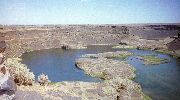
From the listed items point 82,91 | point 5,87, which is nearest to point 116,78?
point 82,91

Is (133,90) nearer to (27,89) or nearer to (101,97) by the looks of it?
(101,97)

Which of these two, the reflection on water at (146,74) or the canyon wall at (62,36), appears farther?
the canyon wall at (62,36)

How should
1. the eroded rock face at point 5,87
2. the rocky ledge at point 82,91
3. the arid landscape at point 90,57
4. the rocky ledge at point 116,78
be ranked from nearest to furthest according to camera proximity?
1. the eroded rock face at point 5,87
2. the rocky ledge at point 82,91
3. the arid landscape at point 90,57
4. the rocky ledge at point 116,78

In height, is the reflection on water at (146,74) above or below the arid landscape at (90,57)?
below

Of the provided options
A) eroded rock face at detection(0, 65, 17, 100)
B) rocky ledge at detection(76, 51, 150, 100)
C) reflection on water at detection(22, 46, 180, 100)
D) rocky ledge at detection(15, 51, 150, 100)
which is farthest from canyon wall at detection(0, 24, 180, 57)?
eroded rock face at detection(0, 65, 17, 100)

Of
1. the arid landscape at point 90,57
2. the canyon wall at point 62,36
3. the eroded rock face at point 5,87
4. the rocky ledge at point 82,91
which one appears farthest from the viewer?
the canyon wall at point 62,36

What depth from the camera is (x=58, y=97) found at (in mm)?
27797

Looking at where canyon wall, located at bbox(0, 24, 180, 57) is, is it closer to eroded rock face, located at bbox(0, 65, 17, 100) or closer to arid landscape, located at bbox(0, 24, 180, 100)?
arid landscape, located at bbox(0, 24, 180, 100)

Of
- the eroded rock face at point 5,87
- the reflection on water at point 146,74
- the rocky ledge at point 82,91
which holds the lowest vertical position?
the reflection on water at point 146,74

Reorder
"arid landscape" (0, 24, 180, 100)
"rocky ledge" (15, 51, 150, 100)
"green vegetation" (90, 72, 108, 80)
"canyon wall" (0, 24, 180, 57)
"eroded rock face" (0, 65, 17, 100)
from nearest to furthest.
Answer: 1. "eroded rock face" (0, 65, 17, 100)
2. "rocky ledge" (15, 51, 150, 100)
3. "arid landscape" (0, 24, 180, 100)
4. "green vegetation" (90, 72, 108, 80)
5. "canyon wall" (0, 24, 180, 57)

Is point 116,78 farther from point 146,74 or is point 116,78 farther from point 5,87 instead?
point 5,87

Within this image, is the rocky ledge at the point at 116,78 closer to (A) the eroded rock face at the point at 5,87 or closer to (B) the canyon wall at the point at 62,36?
(A) the eroded rock face at the point at 5,87

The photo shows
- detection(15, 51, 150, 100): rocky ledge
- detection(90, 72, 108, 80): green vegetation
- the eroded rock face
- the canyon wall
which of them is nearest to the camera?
the eroded rock face

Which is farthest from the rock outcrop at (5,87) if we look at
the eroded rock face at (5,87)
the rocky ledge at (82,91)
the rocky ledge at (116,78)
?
the rocky ledge at (116,78)
